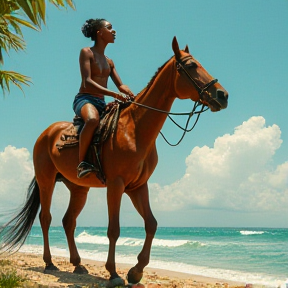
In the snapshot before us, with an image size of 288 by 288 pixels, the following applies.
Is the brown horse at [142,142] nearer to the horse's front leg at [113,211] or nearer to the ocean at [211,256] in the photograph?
the horse's front leg at [113,211]

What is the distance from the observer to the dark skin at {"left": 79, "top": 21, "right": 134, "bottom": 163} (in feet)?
17.7

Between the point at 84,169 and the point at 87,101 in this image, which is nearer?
the point at 84,169

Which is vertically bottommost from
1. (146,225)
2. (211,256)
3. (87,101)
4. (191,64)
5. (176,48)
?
(211,256)

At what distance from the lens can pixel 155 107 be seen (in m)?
5.29

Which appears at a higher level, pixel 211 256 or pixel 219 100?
pixel 219 100

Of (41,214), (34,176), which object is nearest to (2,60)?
(34,176)

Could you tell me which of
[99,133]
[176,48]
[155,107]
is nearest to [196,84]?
[176,48]

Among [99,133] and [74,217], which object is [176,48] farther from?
[74,217]

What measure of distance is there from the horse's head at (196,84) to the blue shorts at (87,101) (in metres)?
1.23

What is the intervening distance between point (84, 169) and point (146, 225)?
106 centimetres

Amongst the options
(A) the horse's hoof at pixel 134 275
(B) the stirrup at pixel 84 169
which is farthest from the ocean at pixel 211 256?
(A) the horse's hoof at pixel 134 275

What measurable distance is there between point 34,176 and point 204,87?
12.7 ft

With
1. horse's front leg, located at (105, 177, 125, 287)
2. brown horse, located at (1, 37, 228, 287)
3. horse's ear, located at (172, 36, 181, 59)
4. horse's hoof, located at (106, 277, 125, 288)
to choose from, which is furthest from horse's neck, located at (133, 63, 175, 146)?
horse's hoof, located at (106, 277, 125, 288)

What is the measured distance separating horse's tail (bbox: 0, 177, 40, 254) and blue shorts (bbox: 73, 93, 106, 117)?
2118mm
